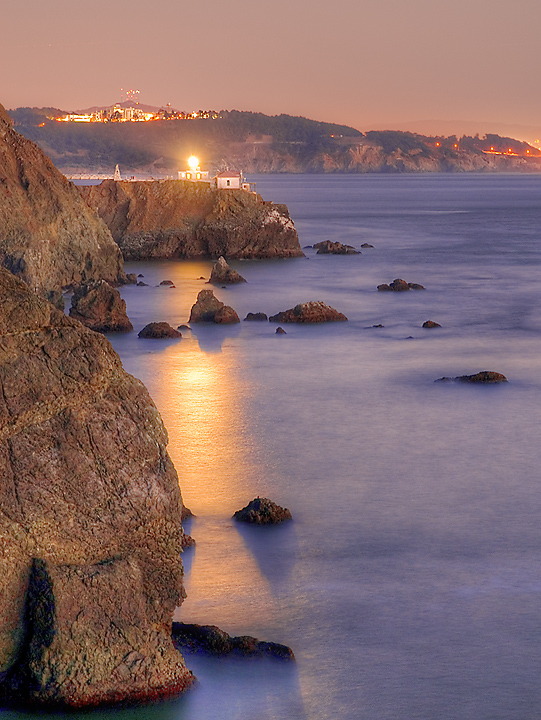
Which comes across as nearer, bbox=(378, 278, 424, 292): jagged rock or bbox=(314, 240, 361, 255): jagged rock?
→ bbox=(378, 278, 424, 292): jagged rock

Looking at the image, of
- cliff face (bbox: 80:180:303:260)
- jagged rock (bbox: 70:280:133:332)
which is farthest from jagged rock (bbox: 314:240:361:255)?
jagged rock (bbox: 70:280:133:332)

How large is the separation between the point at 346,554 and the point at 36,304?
7.34 meters

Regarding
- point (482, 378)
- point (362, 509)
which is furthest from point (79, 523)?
point (482, 378)

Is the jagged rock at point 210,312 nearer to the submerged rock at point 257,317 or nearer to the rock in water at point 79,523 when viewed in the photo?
the submerged rock at point 257,317

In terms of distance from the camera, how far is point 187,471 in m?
20.7

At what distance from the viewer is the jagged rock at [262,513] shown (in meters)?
17.7

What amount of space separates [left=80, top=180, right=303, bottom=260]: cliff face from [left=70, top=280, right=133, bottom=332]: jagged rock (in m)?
32.4

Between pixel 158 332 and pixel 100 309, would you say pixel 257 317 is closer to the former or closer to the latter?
pixel 158 332

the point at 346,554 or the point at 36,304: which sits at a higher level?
the point at 36,304

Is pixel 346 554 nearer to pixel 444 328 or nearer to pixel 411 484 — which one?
pixel 411 484

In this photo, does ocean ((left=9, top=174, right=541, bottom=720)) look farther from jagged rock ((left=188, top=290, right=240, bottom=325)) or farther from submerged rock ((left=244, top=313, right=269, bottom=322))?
jagged rock ((left=188, top=290, right=240, bottom=325))

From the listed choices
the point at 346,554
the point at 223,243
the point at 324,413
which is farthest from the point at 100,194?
the point at 346,554

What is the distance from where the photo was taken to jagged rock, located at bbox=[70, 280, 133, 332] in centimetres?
3794

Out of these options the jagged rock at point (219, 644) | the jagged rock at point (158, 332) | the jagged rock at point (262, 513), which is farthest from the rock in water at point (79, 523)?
the jagged rock at point (158, 332)
